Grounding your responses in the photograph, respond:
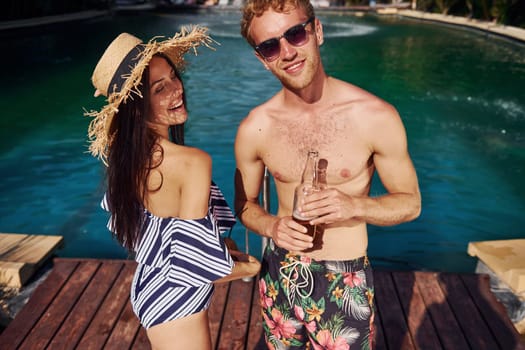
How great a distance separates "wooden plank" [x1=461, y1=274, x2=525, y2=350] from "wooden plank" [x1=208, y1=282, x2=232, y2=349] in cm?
225

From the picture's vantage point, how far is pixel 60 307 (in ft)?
13.0

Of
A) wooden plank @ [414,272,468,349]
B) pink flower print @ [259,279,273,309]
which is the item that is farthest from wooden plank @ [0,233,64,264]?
wooden plank @ [414,272,468,349]

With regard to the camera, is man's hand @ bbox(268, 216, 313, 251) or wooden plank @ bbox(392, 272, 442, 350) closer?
man's hand @ bbox(268, 216, 313, 251)

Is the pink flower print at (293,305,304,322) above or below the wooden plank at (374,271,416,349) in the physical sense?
above

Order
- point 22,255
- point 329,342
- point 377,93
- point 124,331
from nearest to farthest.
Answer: point 329,342, point 124,331, point 22,255, point 377,93

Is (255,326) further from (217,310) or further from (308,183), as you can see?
(308,183)

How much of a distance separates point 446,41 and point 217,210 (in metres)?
26.1

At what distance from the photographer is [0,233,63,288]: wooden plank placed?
4.16m

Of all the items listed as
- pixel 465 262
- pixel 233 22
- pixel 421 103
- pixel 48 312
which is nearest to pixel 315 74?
pixel 48 312

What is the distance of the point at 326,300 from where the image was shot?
2.25 meters

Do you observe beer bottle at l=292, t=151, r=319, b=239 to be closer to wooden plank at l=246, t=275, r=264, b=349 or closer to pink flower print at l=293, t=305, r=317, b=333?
pink flower print at l=293, t=305, r=317, b=333

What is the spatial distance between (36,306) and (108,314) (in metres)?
0.68

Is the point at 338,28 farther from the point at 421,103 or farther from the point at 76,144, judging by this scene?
the point at 76,144

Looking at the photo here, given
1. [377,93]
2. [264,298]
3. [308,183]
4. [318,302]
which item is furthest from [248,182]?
[377,93]
